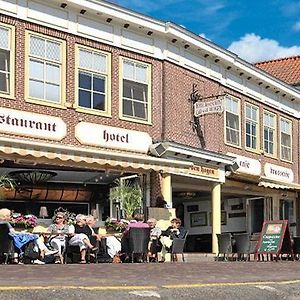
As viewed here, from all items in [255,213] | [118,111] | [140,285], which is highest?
[118,111]

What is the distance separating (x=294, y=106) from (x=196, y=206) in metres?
7.04

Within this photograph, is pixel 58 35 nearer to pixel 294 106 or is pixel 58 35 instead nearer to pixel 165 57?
pixel 165 57

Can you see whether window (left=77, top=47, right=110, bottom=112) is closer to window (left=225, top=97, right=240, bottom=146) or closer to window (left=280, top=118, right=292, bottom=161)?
window (left=225, top=97, right=240, bottom=146)

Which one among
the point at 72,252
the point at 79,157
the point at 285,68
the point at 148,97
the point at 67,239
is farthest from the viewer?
the point at 285,68

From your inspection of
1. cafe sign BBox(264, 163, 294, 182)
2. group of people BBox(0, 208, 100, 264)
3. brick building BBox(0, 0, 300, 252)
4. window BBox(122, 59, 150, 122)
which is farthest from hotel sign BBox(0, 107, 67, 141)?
cafe sign BBox(264, 163, 294, 182)

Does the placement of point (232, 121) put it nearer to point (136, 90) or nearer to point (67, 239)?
point (136, 90)

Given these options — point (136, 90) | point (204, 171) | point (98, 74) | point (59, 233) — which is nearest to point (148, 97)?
point (136, 90)

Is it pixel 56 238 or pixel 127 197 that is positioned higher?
pixel 127 197

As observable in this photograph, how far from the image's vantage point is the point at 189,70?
2392 centimetres

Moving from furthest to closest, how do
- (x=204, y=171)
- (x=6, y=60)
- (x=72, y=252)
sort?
(x=204, y=171), (x=6, y=60), (x=72, y=252)

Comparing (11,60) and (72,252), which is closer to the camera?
(72,252)

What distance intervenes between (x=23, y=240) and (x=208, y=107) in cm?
1002

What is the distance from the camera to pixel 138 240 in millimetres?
16578

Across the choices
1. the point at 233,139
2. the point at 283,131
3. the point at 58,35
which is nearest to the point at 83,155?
the point at 58,35
